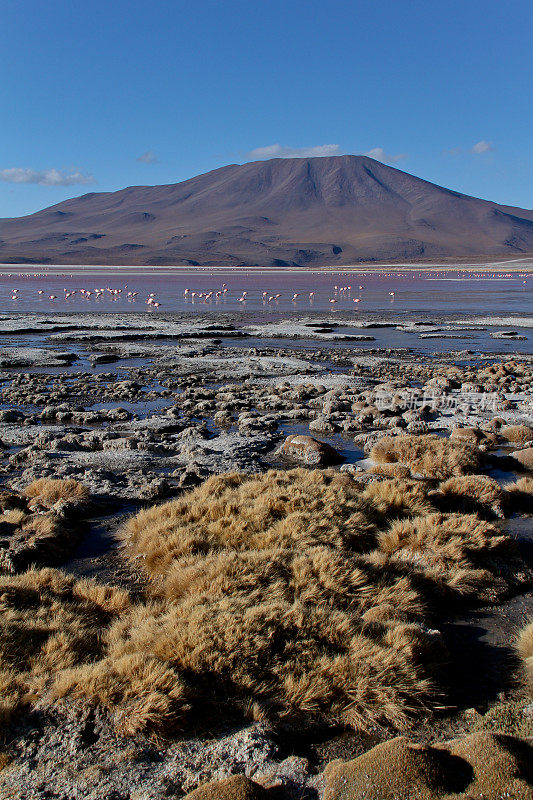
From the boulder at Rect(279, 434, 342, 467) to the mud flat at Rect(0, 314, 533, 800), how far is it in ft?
0.13

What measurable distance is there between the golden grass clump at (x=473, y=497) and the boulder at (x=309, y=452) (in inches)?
91.5

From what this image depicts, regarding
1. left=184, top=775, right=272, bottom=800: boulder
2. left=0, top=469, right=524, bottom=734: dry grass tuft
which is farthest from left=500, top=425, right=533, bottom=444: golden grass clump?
left=184, top=775, right=272, bottom=800: boulder

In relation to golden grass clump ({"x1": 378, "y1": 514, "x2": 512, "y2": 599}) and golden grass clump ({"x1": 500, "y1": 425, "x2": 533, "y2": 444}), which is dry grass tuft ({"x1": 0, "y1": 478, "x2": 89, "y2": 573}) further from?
golden grass clump ({"x1": 500, "y1": 425, "x2": 533, "y2": 444})

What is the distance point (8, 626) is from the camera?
4.33m

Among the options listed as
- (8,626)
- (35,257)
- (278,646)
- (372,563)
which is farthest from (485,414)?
(35,257)

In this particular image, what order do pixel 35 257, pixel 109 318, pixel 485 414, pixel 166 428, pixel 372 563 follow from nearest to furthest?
1. pixel 372 563
2. pixel 166 428
3. pixel 485 414
4. pixel 109 318
5. pixel 35 257

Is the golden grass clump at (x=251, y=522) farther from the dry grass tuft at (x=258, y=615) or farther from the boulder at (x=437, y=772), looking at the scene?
the boulder at (x=437, y=772)

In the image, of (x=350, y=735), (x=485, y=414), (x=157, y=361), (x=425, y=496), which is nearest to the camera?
(x=350, y=735)

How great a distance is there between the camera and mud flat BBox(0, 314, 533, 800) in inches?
130

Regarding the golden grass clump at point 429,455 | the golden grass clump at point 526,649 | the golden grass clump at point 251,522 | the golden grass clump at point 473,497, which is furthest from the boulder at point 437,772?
the golden grass clump at point 429,455

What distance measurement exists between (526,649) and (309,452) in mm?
5669

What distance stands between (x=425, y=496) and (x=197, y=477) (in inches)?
130

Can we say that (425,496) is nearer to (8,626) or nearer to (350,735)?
(350,735)

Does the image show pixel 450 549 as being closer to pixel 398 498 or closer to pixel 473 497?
pixel 398 498
